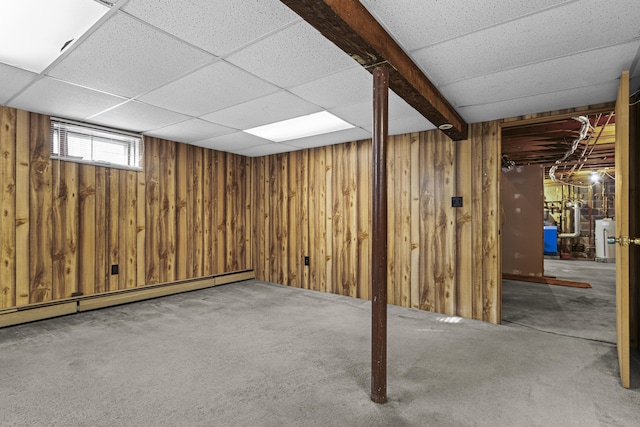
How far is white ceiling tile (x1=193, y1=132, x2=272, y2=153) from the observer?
14.2 ft

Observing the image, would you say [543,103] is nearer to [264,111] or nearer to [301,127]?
[301,127]

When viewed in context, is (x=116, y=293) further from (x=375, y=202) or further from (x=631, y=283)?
(x=631, y=283)

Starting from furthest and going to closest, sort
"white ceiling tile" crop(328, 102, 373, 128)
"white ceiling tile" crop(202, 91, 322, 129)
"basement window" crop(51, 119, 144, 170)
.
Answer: "basement window" crop(51, 119, 144, 170) → "white ceiling tile" crop(328, 102, 373, 128) → "white ceiling tile" crop(202, 91, 322, 129)

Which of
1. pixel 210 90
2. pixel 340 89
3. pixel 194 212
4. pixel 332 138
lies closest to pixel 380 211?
pixel 340 89

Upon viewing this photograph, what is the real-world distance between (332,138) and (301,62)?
2.18 m

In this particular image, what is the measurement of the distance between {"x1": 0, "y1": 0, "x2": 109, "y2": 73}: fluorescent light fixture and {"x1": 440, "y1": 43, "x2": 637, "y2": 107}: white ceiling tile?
8.28ft

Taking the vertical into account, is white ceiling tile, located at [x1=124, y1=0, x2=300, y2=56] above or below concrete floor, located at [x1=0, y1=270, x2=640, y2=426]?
above

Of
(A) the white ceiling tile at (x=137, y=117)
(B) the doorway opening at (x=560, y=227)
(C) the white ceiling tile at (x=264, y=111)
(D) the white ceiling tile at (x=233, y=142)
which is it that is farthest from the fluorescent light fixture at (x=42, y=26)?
(B) the doorway opening at (x=560, y=227)

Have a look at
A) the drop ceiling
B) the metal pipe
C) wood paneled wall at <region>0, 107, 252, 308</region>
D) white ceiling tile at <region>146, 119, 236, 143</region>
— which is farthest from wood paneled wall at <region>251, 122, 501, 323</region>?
the metal pipe

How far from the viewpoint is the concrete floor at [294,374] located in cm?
180

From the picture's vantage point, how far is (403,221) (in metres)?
4.12

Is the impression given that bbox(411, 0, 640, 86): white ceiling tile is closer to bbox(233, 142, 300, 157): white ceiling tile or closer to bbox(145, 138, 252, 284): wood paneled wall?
bbox(233, 142, 300, 157): white ceiling tile

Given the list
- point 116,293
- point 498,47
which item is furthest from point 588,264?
point 116,293

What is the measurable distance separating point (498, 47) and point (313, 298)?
3.50 metres
